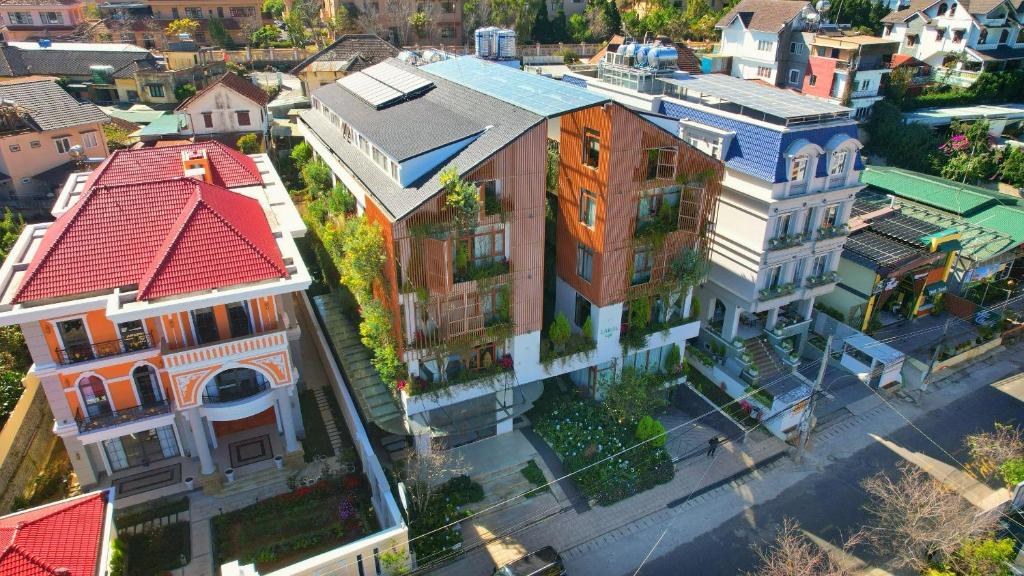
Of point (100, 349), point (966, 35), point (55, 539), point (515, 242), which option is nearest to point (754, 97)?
point (515, 242)

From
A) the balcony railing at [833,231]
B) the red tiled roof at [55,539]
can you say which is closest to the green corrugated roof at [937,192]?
the balcony railing at [833,231]

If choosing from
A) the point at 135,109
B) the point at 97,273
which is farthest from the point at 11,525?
the point at 135,109

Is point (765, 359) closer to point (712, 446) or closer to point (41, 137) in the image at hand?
point (712, 446)

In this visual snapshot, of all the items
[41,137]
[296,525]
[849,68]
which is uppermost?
[849,68]

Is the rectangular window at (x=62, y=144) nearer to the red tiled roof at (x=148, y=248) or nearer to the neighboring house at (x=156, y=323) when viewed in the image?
the neighboring house at (x=156, y=323)

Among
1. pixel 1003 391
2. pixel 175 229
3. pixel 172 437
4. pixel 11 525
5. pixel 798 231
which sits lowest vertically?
pixel 1003 391

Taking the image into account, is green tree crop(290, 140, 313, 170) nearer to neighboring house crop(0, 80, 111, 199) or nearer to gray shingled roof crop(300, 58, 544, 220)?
gray shingled roof crop(300, 58, 544, 220)

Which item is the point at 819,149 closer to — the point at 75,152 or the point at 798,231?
the point at 798,231
